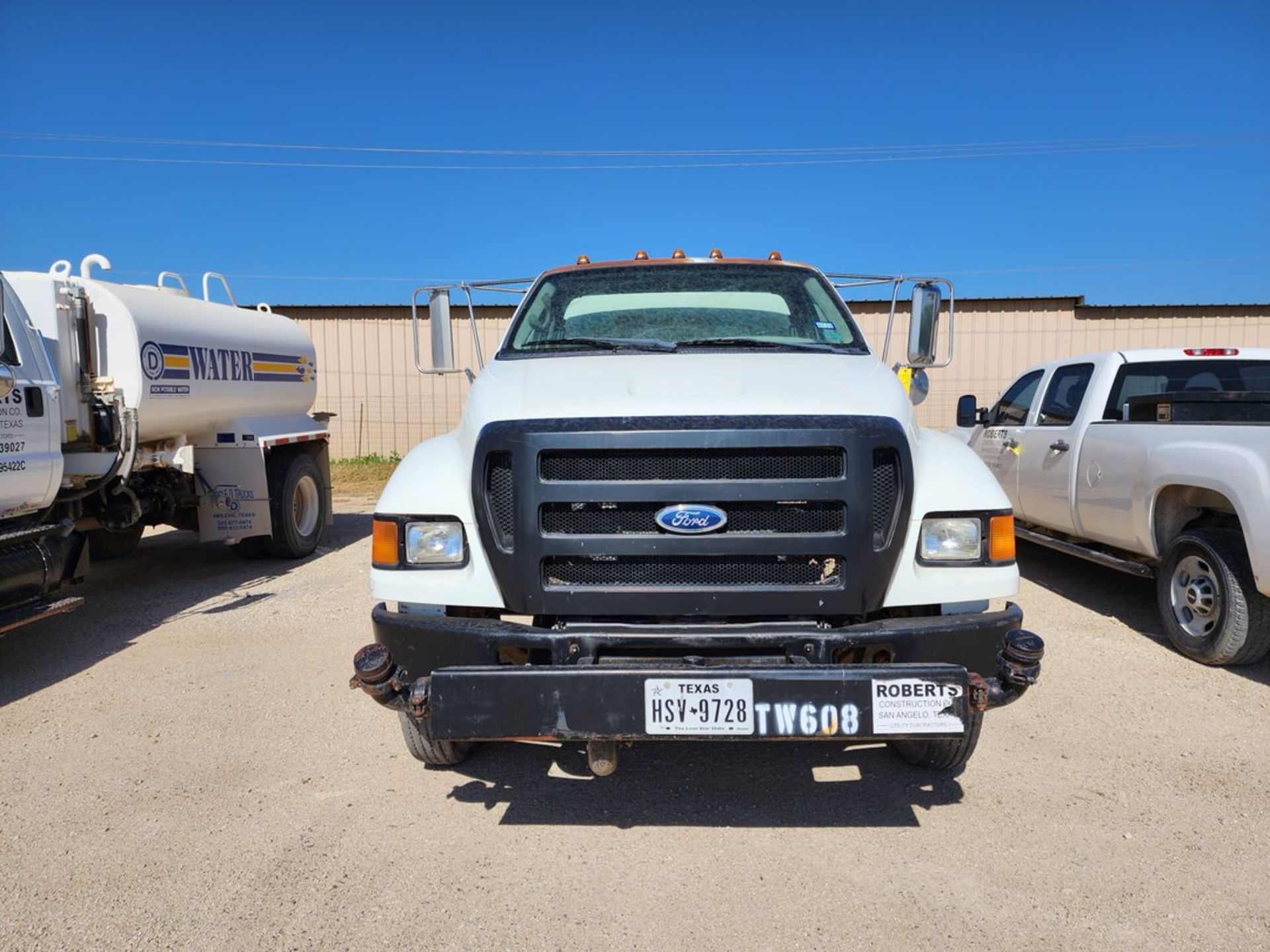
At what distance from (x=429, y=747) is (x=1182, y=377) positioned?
5.78 meters

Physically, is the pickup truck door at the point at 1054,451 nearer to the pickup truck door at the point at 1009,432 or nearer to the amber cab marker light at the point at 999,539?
the pickup truck door at the point at 1009,432

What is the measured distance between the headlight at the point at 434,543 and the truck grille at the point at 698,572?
1.11 ft

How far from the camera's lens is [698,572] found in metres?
3.00

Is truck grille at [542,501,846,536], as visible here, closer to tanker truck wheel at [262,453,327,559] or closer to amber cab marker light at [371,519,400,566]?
amber cab marker light at [371,519,400,566]

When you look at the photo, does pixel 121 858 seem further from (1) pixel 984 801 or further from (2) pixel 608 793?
→ (1) pixel 984 801

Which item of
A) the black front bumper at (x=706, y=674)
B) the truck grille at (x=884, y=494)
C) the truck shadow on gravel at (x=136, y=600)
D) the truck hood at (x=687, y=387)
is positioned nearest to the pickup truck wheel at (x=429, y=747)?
the black front bumper at (x=706, y=674)

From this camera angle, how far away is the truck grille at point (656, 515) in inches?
117

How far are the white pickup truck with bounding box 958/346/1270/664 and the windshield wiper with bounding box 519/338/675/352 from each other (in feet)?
10.4

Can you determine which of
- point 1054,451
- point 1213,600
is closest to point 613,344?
point 1213,600

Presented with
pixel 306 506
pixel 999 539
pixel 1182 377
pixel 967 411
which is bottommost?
pixel 306 506

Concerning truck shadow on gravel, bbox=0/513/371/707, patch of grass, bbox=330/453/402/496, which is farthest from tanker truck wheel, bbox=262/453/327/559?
patch of grass, bbox=330/453/402/496

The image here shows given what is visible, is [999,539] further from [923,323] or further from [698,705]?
[923,323]

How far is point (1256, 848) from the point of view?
3082 millimetres

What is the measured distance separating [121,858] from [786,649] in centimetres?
251
